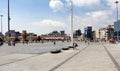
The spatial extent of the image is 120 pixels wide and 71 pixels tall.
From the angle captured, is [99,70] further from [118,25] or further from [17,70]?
[118,25]

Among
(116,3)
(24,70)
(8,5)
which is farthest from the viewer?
(116,3)

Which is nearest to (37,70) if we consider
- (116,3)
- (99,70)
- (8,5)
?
(99,70)

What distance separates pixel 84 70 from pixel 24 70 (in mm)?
3133

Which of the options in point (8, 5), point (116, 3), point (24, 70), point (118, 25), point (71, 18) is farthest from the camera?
point (118, 25)

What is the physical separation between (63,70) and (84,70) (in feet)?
3.62

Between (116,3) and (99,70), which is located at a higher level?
(116,3)

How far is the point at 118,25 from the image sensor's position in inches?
5792

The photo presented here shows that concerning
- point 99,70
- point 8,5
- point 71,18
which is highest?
point 8,5

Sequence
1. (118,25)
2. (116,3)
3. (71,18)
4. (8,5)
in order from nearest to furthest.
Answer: (71,18)
(8,5)
(116,3)
(118,25)

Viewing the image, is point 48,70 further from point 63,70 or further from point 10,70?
point 10,70

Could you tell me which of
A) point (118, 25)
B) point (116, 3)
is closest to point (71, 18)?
point (116, 3)

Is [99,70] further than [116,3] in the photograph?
No

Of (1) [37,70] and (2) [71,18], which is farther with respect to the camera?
(2) [71,18]

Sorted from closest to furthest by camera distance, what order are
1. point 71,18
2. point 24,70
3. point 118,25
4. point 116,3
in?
point 24,70 < point 71,18 < point 116,3 < point 118,25
